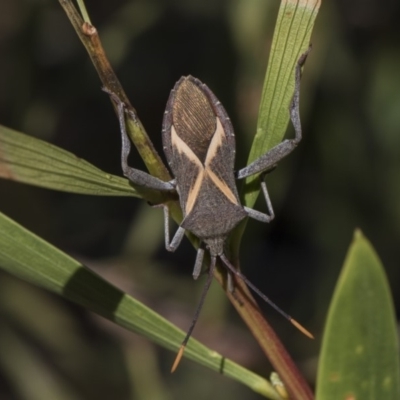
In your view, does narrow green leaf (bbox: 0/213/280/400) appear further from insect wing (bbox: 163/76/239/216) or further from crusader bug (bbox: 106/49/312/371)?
insect wing (bbox: 163/76/239/216)

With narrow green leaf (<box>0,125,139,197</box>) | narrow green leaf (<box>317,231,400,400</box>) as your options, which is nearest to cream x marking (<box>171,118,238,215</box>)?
narrow green leaf (<box>0,125,139,197</box>)

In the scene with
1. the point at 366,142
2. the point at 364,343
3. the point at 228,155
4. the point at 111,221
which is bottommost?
the point at 111,221

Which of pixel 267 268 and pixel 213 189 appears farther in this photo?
pixel 267 268

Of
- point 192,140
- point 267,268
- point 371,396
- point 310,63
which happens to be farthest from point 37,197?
point 371,396

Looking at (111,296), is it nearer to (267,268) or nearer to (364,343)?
(364,343)

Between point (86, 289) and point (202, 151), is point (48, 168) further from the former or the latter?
point (202, 151)

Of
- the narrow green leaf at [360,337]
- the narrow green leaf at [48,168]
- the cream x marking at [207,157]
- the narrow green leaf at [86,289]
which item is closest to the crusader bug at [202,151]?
the cream x marking at [207,157]

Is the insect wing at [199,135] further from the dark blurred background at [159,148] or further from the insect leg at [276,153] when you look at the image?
the dark blurred background at [159,148]

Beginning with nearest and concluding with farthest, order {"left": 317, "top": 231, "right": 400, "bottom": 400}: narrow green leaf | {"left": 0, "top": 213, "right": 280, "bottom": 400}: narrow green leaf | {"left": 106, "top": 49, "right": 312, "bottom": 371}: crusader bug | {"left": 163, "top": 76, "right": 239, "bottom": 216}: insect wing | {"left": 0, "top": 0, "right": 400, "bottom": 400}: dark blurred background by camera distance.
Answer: {"left": 317, "top": 231, "right": 400, "bottom": 400}: narrow green leaf < {"left": 0, "top": 213, "right": 280, "bottom": 400}: narrow green leaf < {"left": 106, "top": 49, "right": 312, "bottom": 371}: crusader bug < {"left": 163, "top": 76, "right": 239, "bottom": 216}: insect wing < {"left": 0, "top": 0, "right": 400, "bottom": 400}: dark blurred background
